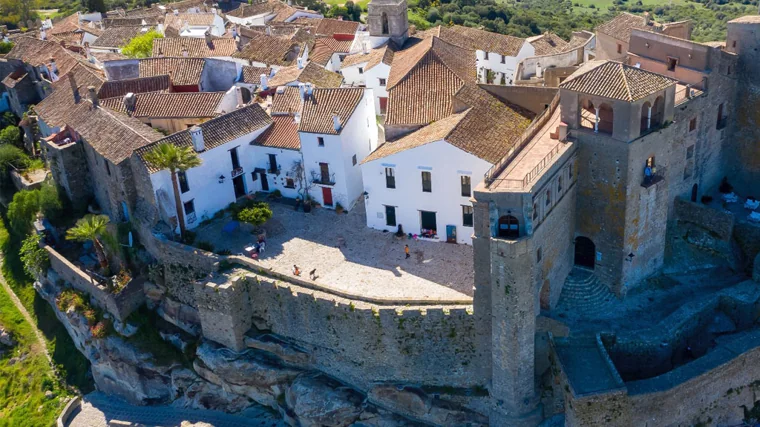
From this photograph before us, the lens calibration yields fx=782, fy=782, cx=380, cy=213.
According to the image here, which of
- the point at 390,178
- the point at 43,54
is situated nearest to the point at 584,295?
the point at 390,178

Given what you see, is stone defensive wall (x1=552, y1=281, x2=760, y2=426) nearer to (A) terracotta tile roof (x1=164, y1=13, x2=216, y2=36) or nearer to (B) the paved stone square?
(B) the paved stone square

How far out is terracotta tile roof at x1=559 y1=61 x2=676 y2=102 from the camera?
28.6 meters

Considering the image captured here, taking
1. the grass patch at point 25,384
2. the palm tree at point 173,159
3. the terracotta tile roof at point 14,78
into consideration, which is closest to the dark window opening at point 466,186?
the palm tree at point 173,159

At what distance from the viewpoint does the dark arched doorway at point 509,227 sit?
26.6 meters

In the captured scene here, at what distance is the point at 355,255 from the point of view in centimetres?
3503

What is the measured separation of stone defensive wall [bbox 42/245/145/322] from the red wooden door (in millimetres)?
9658

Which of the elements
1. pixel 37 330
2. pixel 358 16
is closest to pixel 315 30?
pixel 358 16

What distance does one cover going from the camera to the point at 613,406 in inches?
1063

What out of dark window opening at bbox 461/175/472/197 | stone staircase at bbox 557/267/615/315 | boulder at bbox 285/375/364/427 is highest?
dark window opening at bbox 461/175/472/197

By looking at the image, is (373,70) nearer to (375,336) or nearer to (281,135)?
(281,135)

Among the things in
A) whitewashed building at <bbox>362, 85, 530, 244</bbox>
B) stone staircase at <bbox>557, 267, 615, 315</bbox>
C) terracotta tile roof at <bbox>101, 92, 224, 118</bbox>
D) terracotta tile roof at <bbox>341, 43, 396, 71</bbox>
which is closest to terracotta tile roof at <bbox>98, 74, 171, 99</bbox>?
terracotta tile roof at <bbox>101, 92, 224, 118</bbox>

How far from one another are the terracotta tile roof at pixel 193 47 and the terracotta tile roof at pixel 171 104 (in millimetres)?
11457

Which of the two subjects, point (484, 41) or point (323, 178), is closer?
point (323, 178)

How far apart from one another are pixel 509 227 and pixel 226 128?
17120 millimetres
